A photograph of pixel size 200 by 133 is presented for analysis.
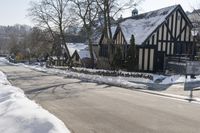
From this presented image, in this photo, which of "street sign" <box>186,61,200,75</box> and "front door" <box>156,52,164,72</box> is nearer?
"street sign" <box>186,61,200,75</box>

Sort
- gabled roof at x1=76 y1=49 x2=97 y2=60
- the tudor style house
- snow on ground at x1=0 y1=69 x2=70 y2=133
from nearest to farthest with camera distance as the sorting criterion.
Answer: snow on ground at x1=0 y1=69 x2=70 y2=133 < the tudor style house < gabled roof at x1=76 y1=49 x2=97 y2=60

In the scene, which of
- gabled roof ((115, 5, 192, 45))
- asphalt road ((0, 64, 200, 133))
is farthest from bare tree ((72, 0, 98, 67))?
asphalt road ((0, 64, 200, 133))

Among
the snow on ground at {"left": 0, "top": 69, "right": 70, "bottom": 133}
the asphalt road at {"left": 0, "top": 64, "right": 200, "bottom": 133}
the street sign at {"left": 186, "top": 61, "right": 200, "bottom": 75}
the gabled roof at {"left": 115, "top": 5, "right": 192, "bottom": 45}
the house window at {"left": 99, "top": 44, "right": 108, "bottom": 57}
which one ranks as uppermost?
the gabled roof at {"left": 115, "top": 5, "right": 192, "bottom": 45}

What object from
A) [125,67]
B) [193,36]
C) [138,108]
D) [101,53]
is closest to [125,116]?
[138,108]

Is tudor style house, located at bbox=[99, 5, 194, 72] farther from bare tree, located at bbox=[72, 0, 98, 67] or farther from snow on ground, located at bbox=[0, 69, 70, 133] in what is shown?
snow on ground, located at bbox=[0, 69, 70, 133]

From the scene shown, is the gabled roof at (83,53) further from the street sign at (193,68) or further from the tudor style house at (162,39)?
the street sign at (193,68)

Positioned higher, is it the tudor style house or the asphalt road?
the tudor style house

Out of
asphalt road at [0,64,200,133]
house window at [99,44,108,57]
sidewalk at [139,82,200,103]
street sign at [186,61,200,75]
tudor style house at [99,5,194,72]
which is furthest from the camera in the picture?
house window at [99,44,108,57]

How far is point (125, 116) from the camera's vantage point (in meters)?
11.3

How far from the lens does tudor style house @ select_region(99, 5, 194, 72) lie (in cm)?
3572

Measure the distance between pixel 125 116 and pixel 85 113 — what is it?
1524 mm

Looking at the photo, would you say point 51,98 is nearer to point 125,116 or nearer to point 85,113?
point 85,113

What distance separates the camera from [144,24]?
39031 millimetres

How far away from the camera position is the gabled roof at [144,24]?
35.8 meters
